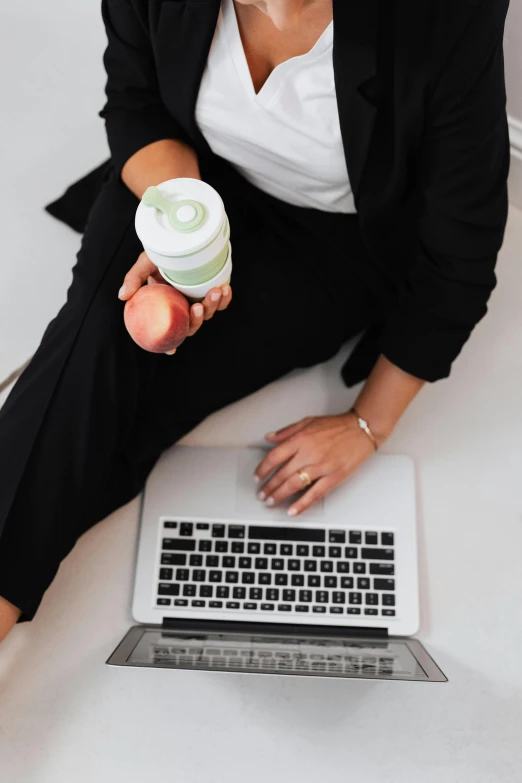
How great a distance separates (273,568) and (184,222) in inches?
19.9

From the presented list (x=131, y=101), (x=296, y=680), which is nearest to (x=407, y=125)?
(x=131, y=101)

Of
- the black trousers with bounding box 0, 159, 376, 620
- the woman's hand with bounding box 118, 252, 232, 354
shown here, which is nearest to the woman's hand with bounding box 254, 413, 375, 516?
the black trousers with bounding box 0, 159, 376, 620

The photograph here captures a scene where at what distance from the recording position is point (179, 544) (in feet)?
3.17

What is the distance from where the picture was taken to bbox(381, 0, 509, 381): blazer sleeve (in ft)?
2.29

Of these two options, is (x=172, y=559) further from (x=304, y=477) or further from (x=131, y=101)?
(x=131, y=101)

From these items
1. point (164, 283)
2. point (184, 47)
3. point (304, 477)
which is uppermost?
point (184, 47)

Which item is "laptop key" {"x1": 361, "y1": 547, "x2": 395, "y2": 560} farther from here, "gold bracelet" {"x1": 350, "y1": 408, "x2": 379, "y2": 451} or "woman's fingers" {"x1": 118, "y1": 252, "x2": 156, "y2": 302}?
"woman's fingers" {"x1": 118, "y1": 252, "x2": 156, "y2": 302}

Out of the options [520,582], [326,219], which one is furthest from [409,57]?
[520,582]

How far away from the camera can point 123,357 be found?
861mm

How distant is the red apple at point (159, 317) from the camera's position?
0.70 m

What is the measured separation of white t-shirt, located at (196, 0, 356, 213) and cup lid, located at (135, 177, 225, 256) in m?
0.20

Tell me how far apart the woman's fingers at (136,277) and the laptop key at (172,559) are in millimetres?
362

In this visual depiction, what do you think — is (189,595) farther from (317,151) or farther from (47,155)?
(47,155)

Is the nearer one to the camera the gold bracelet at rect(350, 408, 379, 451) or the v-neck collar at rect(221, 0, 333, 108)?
the v-neck collar at rect(221, 0, 333, 108)
